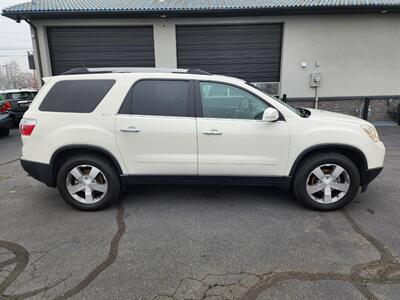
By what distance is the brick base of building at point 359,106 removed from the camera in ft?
36.2

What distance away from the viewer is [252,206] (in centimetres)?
383

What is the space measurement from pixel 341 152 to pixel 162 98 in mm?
2465

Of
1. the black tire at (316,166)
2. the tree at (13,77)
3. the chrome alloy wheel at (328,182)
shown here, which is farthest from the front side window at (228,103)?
the tree at (13,77)

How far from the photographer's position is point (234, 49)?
10820mm

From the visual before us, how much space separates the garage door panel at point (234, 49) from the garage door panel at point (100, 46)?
1.38 metres

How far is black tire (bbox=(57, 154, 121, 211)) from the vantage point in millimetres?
3621

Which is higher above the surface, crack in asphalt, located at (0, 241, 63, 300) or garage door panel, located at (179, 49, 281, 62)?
garage door panel, located at (179, 49, 281, 62)

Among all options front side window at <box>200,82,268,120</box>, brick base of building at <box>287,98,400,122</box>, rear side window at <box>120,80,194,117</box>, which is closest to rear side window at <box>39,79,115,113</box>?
rear side window at <box>120,80,194,117</box>

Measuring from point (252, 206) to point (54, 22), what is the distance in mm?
10723

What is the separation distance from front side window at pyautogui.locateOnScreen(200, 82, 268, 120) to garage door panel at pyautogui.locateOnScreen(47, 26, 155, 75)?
819 cm

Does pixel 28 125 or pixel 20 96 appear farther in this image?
pixel 20 96

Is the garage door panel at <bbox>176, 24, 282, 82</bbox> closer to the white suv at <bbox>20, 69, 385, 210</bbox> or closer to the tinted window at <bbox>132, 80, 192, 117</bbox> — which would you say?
the white suv at <bbox>20, 69, 385, 210</bbox>

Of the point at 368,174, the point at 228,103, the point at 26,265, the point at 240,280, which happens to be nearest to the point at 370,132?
the point at 368,174

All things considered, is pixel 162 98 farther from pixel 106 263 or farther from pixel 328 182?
pixel 328 182
